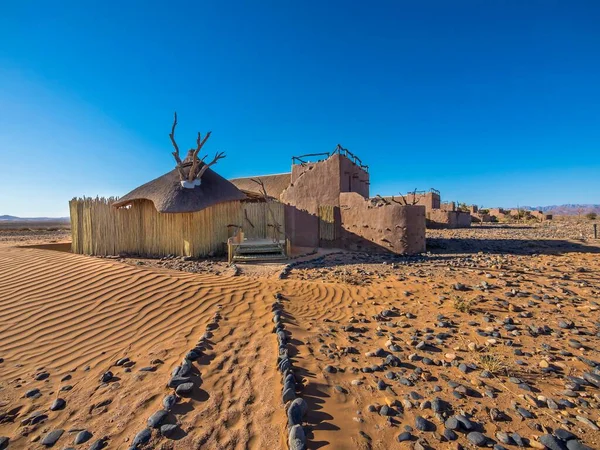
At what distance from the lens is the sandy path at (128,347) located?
86.7 inches

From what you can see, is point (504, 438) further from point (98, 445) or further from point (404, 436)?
point (98, 445)

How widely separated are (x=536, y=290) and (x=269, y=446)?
6.14 m

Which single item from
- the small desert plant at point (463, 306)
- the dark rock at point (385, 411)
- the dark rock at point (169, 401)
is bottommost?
the dark rock at point (385, 411)

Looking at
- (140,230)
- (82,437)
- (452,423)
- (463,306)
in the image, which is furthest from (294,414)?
(140,230)

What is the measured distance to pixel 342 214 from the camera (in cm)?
1257

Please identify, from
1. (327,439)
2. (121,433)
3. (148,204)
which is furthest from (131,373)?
(148,204)

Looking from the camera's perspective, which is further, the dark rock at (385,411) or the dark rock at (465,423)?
the dark rock at (385,411)

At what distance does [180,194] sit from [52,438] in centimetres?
968

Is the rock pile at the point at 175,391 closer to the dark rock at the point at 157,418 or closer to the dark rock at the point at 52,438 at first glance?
the dark rock at the point at 157,418

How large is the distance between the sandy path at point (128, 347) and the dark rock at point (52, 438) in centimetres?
7

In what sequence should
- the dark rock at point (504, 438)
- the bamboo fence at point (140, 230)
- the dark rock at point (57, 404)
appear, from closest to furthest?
1. the dark rock at point (504, 438)
2. the dark rock at point (57, 404)
3. the bamboo fence at point (140, 230)

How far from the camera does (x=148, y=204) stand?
444 inches

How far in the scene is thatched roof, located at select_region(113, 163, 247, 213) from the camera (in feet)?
34.6

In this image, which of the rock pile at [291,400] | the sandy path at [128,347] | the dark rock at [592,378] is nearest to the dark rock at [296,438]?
the rock pile at [291,400]
